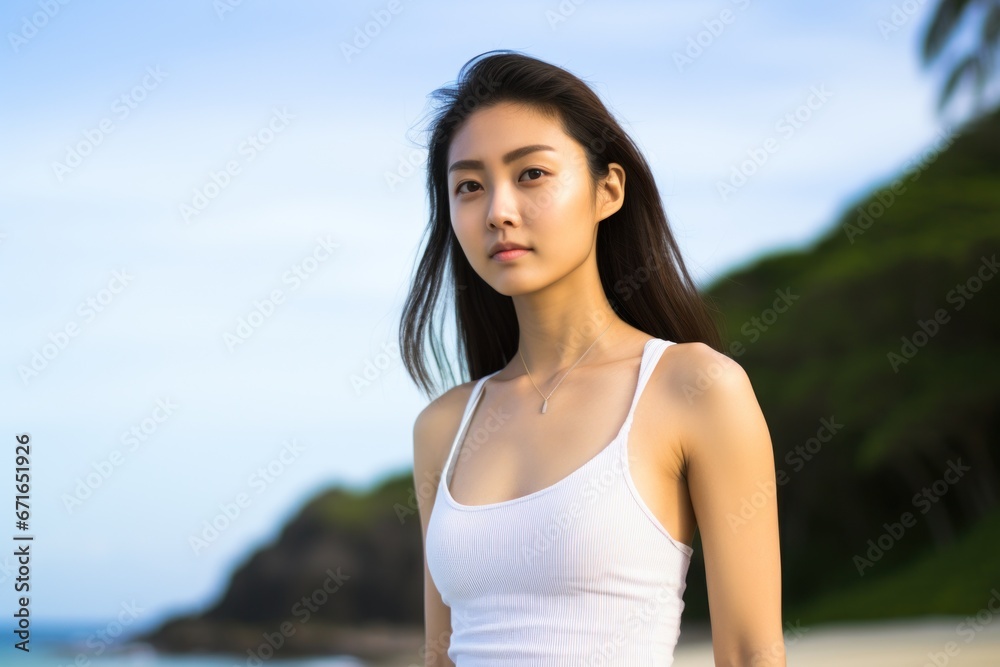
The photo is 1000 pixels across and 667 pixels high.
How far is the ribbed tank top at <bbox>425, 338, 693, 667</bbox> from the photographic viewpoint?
1.98 metres

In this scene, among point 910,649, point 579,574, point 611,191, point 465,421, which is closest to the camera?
point 579,574

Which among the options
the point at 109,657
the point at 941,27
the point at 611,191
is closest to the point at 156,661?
the point at 109,657

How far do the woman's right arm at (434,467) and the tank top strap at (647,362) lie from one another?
0.52 meters

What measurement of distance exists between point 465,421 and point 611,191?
602mm

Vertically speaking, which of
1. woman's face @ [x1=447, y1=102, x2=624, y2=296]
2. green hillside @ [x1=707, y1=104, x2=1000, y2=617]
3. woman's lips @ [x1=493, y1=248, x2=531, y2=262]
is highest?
green hillside @ [x1=707, y1=104, x2=1000, y2=617]

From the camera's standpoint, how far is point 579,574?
1976 millimetres

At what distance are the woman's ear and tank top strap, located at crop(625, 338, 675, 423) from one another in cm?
29

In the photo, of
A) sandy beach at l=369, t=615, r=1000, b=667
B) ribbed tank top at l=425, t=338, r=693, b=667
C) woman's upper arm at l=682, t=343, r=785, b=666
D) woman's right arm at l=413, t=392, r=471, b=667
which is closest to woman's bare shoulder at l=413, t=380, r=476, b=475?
woman's right arm at l=413, t=392, r=471, b=667

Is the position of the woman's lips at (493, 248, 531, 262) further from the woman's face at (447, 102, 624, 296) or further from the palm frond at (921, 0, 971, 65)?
the palm frond at (921, 0, 971, 65)

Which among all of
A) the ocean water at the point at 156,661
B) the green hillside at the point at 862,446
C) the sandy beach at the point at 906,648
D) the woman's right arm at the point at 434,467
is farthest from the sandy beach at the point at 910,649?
the ocean water at the point at 156,661

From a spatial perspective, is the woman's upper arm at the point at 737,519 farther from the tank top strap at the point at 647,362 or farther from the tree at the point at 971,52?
the tree at the point at 971,52

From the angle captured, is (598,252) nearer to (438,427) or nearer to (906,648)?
(438,427)

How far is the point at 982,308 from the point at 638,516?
14.5 meters

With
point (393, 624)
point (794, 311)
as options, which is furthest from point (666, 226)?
point (393, 624)
